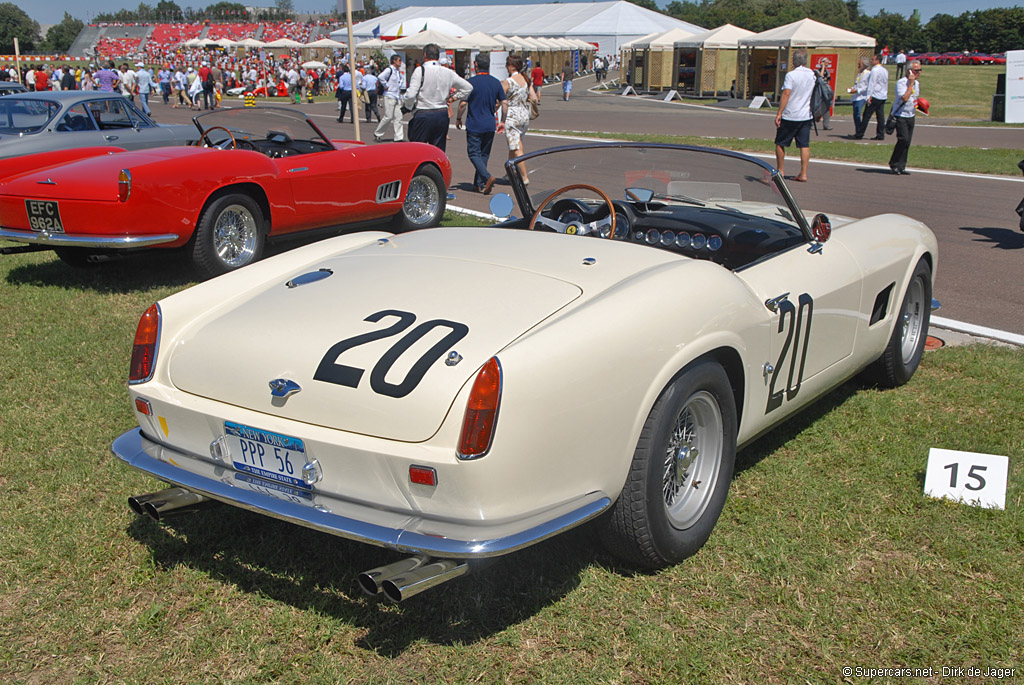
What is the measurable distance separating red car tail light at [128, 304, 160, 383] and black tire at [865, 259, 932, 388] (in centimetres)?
342

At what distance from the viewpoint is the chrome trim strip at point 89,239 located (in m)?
6.32

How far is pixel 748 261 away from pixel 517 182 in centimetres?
115

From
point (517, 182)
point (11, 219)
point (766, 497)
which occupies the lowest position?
point (766, 497)

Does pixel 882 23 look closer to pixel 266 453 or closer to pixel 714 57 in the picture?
pixel 714 57

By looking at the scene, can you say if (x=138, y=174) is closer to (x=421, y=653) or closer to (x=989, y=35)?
(x=421, y=653)

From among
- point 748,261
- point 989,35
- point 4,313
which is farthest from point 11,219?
point 989,35

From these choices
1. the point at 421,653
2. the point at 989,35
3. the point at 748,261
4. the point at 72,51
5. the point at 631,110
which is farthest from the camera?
the point at 72,51

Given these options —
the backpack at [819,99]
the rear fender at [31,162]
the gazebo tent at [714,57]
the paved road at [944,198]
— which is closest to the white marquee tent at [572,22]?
the gazebo tent at [714,57]

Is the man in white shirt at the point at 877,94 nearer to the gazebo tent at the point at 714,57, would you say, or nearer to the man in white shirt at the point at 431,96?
the man in white shirt at the point at 431,96

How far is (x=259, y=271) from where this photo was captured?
3.57 metres

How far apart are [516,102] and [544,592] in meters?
9.24

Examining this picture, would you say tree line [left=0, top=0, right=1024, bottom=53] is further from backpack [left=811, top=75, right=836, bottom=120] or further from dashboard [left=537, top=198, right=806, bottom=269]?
dashboard [left=537, top=198, right=806, bottom=269]

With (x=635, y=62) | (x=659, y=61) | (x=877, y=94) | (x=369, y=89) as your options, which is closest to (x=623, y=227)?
→ (x=877, y=94)

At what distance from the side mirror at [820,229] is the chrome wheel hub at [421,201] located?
5.22m
